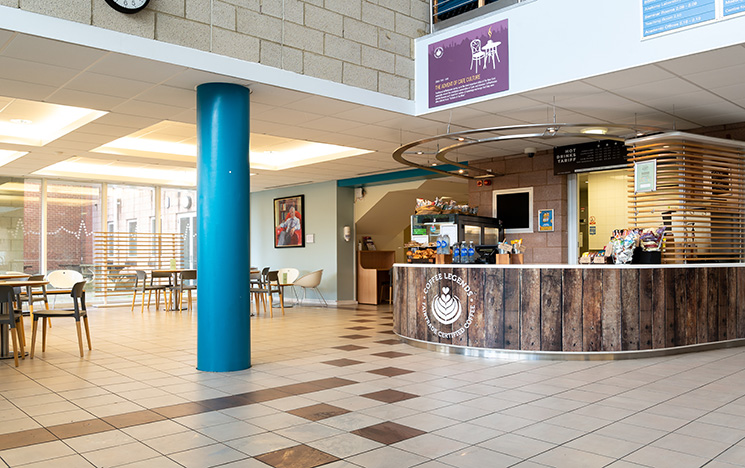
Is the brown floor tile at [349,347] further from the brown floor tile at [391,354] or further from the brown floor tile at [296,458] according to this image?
the brown floor tile at [296,458]

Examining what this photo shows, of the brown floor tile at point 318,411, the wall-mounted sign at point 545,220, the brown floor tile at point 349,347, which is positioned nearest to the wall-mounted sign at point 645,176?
the wall-mounted sign at point 545,220

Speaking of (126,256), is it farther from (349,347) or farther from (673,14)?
(673,14)

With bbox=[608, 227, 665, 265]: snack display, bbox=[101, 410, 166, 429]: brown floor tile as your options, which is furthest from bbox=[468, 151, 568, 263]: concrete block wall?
bbox=[101, 410, 166, 429]: brown floor tile

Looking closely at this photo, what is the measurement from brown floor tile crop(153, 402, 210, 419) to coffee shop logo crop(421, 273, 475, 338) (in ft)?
10.1

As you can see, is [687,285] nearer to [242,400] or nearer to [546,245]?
[546,245]

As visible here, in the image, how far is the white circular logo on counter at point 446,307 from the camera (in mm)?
6598

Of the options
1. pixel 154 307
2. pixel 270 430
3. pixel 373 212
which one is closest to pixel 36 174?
pixel 154 307

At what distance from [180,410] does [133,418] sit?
333mm

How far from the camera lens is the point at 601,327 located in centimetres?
618

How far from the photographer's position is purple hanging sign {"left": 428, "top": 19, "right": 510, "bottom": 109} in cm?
668

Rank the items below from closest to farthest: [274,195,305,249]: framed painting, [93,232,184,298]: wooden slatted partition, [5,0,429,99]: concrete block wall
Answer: [5,0,429,99]: concrete block wall → [93,232,184,298]: wooden slatted partition → [274,195,305,249]: framed painting

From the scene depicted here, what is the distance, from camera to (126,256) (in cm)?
1466

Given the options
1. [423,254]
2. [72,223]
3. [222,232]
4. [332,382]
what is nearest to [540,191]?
[423,254]

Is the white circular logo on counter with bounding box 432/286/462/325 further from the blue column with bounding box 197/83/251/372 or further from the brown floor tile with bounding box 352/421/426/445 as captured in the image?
the brown floor tile with bounding box 352/421/426/445
